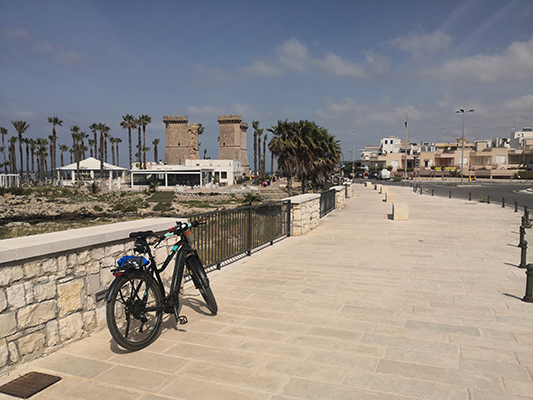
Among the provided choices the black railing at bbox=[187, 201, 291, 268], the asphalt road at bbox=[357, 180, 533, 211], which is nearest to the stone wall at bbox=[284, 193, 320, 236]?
the black railing at bbox=[187, 201, 291, 268]

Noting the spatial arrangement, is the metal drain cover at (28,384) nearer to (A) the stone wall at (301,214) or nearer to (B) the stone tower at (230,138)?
(A) the stone wall at (301,214)

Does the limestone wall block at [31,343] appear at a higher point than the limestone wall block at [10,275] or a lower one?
lower

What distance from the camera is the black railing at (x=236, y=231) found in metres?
7.48

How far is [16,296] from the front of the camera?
3719 mm

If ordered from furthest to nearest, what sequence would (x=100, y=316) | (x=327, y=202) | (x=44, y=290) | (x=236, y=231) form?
(x=327, y=202), (x=236, y=231), (x=100, y=316), (x=44, y=290)

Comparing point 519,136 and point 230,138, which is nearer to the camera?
point 230,138

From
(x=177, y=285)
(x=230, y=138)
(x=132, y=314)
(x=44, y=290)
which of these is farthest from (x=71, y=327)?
(x=230, y=138)

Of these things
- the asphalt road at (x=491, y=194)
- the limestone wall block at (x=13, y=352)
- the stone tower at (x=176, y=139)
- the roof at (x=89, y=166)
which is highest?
the stone tower at (x=176, y=139)

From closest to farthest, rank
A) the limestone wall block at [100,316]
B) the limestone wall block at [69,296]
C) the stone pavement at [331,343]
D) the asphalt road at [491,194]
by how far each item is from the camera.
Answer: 1. the stone pavement at [331,343]
2. the limestone wall block at [69,296]
3. the limestone wall block at [100,316]
4. the asphalt road at [491,194]

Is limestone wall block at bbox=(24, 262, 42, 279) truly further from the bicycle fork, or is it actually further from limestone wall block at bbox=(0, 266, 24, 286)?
the bicycle fork

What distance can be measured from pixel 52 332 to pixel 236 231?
4863mm

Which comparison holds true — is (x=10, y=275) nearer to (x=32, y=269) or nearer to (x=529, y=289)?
(x=32, y=269)

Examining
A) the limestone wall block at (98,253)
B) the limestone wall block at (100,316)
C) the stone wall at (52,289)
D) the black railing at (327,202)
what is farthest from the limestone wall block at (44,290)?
the black railing at (327,202)

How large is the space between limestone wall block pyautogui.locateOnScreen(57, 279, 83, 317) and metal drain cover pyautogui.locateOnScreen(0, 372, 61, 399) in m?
0.67
